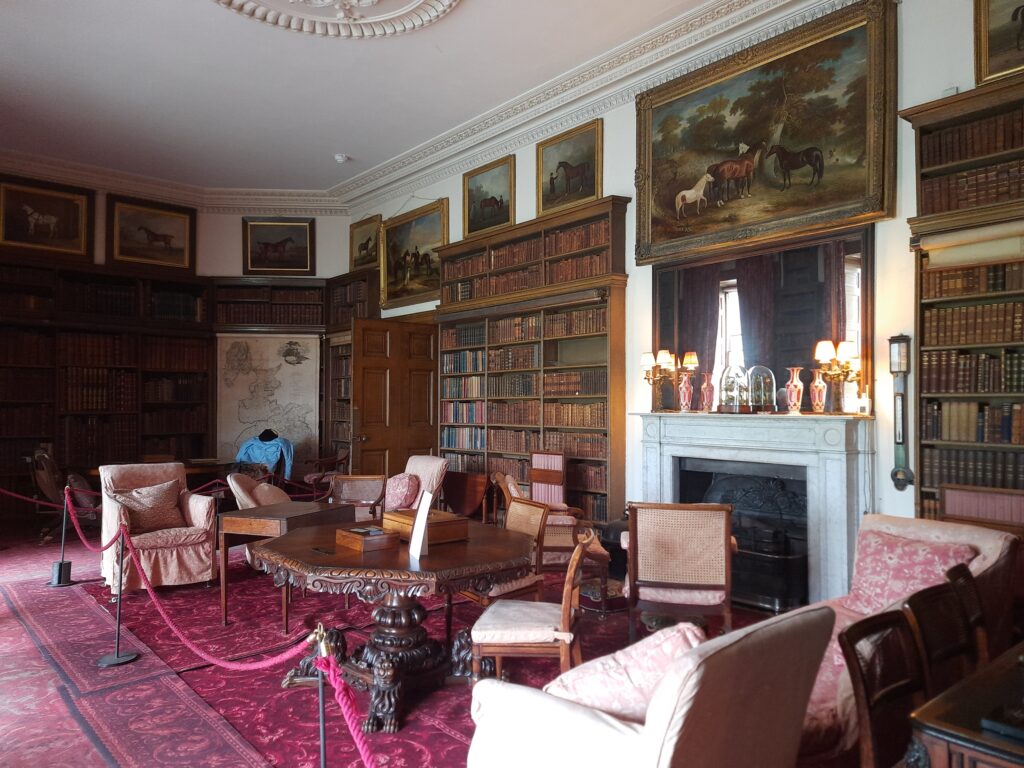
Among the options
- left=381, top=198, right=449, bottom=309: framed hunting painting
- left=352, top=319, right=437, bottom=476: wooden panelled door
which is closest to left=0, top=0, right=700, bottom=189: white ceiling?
left=381, top=198, right=449, bottom=309: framed hunting painting

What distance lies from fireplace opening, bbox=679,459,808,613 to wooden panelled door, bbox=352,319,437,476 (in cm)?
425

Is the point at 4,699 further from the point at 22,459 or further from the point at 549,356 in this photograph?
the point at 22,459

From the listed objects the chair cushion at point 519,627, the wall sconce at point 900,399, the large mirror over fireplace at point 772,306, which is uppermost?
the large mirror over fireplace at point 772,306

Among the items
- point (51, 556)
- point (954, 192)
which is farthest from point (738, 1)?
point (51, 556)

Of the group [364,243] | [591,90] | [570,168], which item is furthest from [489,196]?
[364,243]

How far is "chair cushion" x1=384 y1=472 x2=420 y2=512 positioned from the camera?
618cm

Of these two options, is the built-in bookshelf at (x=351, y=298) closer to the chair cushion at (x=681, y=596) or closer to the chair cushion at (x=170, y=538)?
the chair cushion at (x=170, y=538)

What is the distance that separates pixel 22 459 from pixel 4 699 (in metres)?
6.80

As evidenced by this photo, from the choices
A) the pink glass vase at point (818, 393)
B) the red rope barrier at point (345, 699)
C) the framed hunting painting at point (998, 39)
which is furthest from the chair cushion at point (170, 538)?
the framed hunting painting at point (998, 39)

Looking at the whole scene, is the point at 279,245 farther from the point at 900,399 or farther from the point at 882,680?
the point at 882,680

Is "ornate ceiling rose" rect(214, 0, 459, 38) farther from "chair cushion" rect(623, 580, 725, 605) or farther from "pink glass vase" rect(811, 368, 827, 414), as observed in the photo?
"chair cushion" rect(623, 580, 725, 605)

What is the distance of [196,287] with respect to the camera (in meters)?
11.0

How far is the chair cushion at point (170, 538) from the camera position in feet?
17.6

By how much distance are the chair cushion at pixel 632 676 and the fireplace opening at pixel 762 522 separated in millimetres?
3632
